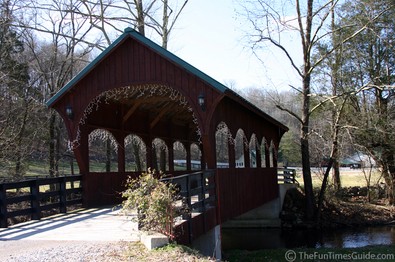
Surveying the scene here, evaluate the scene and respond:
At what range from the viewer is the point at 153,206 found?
261 inches

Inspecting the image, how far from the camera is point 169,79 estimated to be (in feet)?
36.3

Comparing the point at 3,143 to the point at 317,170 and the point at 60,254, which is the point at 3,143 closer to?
the point at 60,254

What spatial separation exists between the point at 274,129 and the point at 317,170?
565cm

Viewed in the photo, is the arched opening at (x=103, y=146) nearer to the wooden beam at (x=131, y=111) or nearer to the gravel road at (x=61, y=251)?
the wooden beam at (x=131, y=111)

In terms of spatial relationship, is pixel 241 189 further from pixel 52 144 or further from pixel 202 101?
pixel 52 144

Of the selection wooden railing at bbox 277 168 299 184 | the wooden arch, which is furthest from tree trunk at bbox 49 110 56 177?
wooden railing at bbox 277 168 299 184

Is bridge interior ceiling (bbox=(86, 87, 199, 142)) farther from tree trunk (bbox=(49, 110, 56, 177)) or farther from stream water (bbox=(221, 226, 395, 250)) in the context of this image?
tree trunk (bbox=(49, 110, 56, 177))

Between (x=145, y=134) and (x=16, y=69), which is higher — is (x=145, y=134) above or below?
below

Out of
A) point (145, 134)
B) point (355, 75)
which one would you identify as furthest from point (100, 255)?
point (355, 75)

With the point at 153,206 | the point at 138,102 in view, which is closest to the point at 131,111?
the point at 138,102

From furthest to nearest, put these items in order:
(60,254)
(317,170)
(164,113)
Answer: (317,170)
(164,113)
(60,254)

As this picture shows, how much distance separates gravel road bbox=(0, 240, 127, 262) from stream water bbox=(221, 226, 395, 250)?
8410 millimetres

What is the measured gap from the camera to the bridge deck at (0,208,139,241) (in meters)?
7.54

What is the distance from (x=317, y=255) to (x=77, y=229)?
22.7 ft
